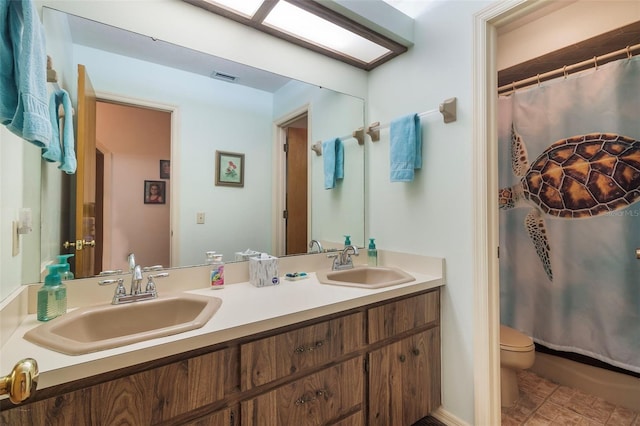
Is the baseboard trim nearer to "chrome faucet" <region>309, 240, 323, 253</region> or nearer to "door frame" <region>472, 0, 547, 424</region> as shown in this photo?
"door frame" <region>472, 0, 547, 424</region>

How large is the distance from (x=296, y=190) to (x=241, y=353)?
1.11m

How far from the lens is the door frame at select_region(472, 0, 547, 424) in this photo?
140 centimetres

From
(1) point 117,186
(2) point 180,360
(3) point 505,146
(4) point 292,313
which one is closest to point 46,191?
(1) point 117,186

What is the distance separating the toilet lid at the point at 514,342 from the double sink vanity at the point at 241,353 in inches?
18.3

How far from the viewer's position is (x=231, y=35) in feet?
5.07

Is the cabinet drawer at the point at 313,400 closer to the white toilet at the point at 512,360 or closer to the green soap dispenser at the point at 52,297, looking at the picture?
the green soap dispenser at the point at 52,297

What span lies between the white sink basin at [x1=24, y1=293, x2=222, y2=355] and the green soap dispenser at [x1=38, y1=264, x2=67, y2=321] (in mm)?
37

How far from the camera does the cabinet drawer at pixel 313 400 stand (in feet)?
3.24

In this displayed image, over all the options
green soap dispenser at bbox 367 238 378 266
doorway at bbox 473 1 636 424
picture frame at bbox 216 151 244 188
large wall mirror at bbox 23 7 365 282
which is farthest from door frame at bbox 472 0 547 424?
Result: picture frame at bbox 216 151 244 188

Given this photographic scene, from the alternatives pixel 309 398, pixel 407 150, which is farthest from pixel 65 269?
pixel 407 150

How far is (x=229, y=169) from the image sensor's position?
1608mm

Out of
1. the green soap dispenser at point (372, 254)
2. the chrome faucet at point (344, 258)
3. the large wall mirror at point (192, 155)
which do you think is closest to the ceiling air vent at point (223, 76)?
the large wall mirror at point (192, 155)

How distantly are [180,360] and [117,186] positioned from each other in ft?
2.88

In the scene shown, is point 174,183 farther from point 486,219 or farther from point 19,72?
point 486,219
